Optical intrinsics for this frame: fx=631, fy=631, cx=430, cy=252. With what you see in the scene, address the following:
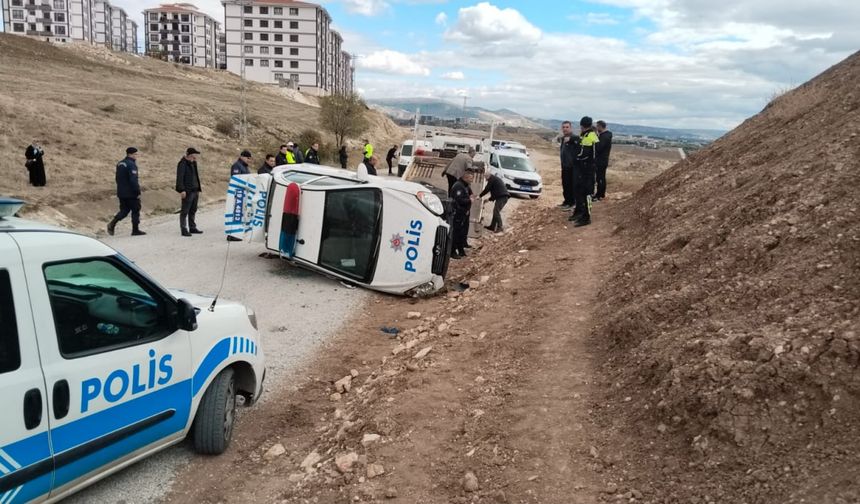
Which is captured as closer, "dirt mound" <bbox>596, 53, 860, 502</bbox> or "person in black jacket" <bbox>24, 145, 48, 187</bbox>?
"dirt mound" <bbox>596, 53, 860, 502</bbox>

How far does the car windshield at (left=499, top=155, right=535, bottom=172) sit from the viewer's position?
2353cm

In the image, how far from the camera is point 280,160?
17.2 meters

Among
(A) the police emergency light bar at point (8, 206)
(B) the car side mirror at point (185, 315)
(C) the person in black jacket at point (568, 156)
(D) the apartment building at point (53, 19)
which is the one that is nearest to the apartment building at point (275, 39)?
(D) the apartment building at point (53, 19)

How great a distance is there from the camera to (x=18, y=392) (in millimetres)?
3074

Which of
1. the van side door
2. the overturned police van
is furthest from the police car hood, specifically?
the overturned police van

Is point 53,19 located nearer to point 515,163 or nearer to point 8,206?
point 515,163

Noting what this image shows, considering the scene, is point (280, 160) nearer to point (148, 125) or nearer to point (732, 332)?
point (732, 332)

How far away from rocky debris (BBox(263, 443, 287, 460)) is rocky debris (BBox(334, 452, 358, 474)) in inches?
23.8

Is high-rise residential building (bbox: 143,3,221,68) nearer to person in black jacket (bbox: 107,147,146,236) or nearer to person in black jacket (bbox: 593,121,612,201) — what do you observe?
person in black jacket (bbox: 107,147,146,236)

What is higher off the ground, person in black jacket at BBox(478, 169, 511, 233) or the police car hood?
person in black jacket at BBox(478, 169, 511, 233)

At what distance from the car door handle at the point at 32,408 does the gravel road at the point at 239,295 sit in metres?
1.18

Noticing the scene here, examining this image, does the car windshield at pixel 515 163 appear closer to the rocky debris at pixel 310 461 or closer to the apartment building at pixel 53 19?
the rocky debris at pixel 310 461

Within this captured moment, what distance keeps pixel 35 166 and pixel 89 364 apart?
54.2ft

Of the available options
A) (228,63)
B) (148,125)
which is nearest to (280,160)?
(148,125)
